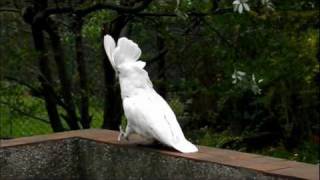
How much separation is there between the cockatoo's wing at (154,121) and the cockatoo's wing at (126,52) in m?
0.24

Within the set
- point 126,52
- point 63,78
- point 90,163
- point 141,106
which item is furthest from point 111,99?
point 141,106

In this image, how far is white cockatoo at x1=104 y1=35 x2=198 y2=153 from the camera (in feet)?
15.6

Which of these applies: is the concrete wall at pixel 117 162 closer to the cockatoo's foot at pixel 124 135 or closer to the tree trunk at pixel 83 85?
the cockatoo's foot at pixel 124 135

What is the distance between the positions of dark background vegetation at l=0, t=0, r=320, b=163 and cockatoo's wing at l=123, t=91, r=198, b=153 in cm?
148

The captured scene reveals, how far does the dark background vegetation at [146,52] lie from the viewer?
22.2 feet

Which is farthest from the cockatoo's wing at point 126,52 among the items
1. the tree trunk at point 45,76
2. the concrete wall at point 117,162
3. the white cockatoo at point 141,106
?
the tree trunk at point 45,76

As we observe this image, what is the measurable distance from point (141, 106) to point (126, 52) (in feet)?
1.23

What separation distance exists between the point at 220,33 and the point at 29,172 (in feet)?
8.41

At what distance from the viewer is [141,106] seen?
15.8 feet

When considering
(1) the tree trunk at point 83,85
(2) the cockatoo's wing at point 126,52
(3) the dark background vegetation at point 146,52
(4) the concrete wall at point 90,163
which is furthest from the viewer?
(1) the tree trunk at point 83,85

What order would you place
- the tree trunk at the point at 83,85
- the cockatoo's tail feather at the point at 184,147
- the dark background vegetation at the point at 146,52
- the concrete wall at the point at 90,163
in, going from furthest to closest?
1. the tree trunk at the point at 83,85
2. the dark background vegetation at the point at 146,52
3. the cockatoo's tail feather at the point at 184,147
4. the concrete wall at the point at 90,163

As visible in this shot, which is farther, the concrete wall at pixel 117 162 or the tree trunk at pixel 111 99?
the tree trunk at pixel 111 99

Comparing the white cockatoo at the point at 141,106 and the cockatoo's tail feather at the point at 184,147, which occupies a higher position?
the white cockatoo at the point at 141,106

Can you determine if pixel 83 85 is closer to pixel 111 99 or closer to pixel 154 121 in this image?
pixel 111 99
